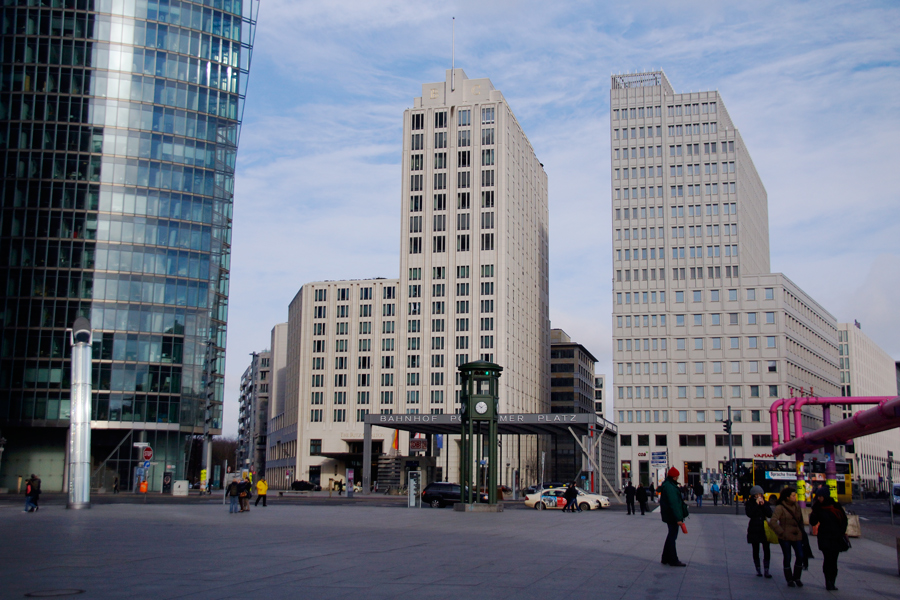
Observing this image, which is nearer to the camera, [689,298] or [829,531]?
[829,531]

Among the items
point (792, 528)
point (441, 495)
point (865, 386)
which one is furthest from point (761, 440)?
point (792, 528)

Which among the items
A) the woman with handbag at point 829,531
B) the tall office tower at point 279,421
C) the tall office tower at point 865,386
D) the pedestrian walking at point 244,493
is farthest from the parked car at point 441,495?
the tall office tower at point 865,386

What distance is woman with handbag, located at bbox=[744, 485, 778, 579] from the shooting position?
1603 cm

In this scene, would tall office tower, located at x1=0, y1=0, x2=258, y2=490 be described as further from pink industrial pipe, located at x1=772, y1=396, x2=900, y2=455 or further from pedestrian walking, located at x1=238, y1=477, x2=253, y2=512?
pink industrial pipe, located at x1=772, y1=396, x2=900, y2=455

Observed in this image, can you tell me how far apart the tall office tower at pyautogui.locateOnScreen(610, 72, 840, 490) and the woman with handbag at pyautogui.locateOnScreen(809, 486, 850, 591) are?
101 metres

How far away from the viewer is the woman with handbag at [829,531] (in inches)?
589

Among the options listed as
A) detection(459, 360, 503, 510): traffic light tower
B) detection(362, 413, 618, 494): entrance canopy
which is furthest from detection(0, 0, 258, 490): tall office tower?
detection(459, 360, 503, 510): traffic light tower

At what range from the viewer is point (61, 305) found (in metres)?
77.1

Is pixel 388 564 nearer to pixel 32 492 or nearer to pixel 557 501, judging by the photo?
pixel 32 492

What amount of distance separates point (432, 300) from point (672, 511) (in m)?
110

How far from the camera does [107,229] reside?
78.4 m

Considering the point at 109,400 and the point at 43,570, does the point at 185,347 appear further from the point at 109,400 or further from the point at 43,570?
the point at 43,570

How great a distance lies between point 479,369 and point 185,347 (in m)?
43.9

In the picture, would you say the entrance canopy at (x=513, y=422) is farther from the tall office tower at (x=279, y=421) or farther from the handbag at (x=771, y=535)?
the tall office tower at (x=279, y=421)
